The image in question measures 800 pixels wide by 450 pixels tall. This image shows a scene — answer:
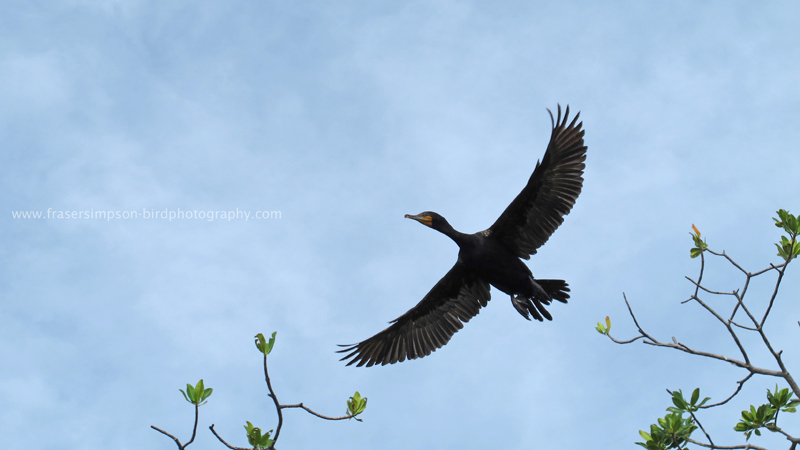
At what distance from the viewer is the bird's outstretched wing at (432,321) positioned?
26.4ft

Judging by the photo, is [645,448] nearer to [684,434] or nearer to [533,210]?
[684,434]

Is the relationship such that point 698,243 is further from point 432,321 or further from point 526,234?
point 432,321

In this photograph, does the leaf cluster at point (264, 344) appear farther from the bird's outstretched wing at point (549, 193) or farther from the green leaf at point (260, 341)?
the bird's outstretched wing at point (549, 193)

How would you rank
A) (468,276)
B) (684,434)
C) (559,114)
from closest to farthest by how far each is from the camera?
1. (684,434)
2. (559,114)
3. (468,276)

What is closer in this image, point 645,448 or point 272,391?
point 272,391

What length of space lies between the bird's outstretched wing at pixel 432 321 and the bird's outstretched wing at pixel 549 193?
3.17 feet

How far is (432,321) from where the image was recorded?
8297 millimetres

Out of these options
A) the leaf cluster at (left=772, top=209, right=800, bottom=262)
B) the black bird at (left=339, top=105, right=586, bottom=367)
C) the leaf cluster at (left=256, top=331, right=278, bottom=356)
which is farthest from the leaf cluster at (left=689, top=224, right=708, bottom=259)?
the leaf cluster at (left=256, top=331, right=278, bottom=356)

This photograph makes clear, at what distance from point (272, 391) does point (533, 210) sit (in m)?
4.58

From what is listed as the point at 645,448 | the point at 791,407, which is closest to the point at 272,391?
the point at 645,448

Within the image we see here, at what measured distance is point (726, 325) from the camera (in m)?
4.41

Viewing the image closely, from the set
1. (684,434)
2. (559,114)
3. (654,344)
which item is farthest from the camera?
(559,114)

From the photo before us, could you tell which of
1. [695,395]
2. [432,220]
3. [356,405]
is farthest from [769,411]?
[432,220]

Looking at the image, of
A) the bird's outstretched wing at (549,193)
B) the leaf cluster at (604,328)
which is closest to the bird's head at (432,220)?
the bird's outstretched wing at (549,193)
